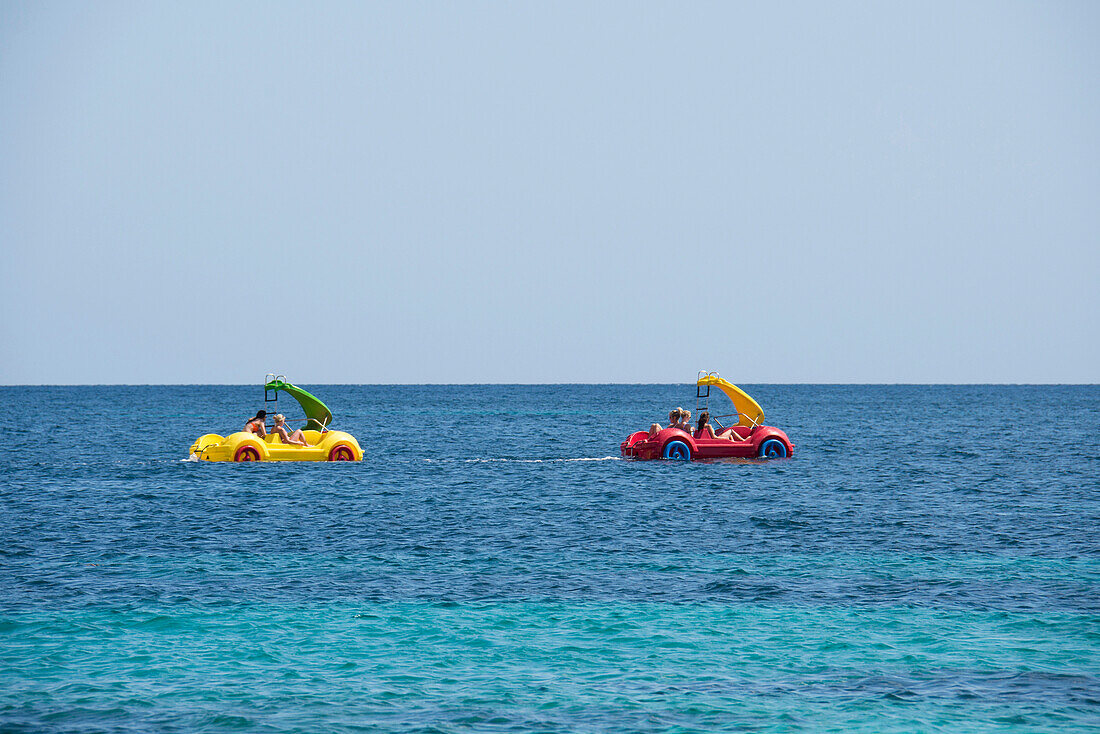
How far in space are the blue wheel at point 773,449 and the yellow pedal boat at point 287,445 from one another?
48.5ft

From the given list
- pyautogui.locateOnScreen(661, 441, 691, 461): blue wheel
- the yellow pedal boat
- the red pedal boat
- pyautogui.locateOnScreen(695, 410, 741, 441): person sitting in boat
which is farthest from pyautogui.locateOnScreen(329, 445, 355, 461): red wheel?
pyautogui.locateOnScreen(695, 410, 741, 441): person sitting in boat

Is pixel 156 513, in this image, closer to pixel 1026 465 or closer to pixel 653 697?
pixel 653 697

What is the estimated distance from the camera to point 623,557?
2022 cm

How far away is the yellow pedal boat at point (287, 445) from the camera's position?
35.9m

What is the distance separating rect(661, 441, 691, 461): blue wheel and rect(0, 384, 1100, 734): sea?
110 inches

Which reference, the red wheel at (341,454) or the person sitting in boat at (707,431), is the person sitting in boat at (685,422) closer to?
the person sitting in boat at (707,431)

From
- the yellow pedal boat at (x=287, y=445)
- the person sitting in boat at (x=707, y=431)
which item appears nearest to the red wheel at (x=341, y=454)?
the yellow pedal boat at (x=287, y=445)

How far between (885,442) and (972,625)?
158 feet

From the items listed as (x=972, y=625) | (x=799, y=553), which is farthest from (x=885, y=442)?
(x=972, y=625)

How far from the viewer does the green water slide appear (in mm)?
36875

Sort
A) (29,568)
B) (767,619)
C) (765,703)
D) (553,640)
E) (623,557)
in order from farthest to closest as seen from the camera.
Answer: (623,557)
(29,568)
(767,619)
(553,640)
(765,703)

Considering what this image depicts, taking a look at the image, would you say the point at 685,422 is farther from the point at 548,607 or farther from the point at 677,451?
the point at 548,607

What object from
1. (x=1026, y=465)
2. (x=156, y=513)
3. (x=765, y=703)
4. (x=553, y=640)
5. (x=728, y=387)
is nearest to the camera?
(x=765, y=703)

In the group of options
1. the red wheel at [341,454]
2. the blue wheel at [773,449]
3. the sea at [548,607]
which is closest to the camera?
the sea at [548,607]
